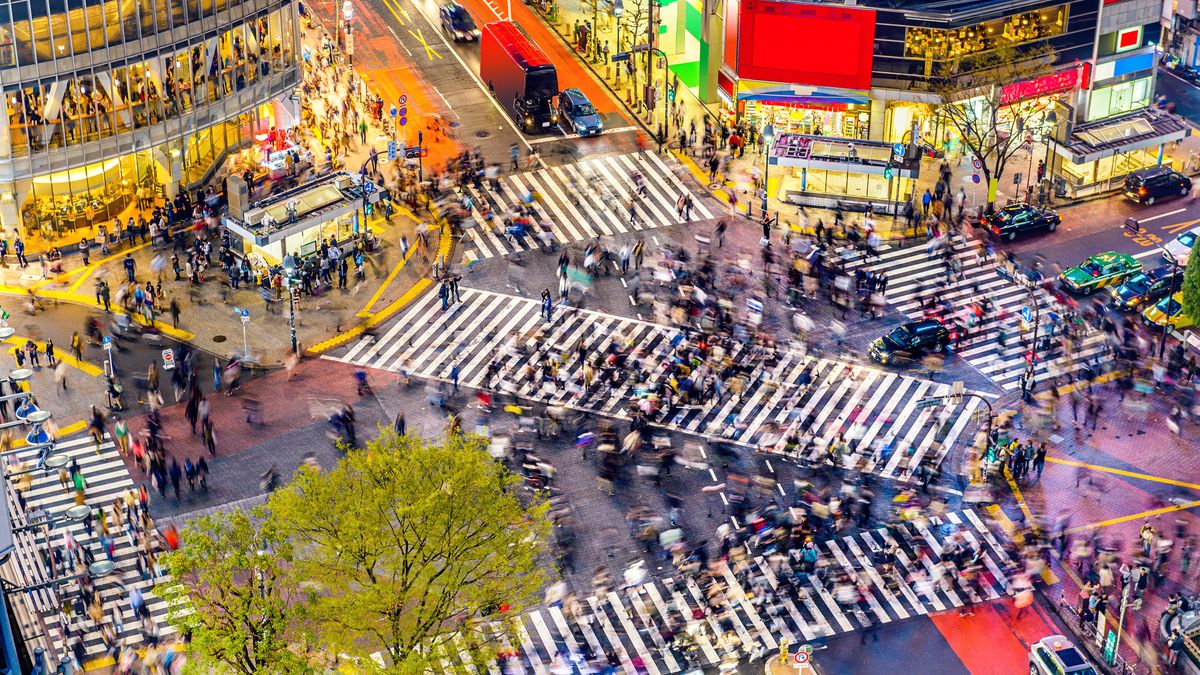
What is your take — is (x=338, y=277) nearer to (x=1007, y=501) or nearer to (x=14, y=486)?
(x=14, y=486)

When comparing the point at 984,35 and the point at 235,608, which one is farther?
the point at 984,35

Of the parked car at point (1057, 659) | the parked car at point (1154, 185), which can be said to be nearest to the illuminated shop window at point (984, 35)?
the parked car at point (1154, 185)

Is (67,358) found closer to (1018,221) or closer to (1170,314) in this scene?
(1018,221)

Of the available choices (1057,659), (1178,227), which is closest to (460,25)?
(1178,227)

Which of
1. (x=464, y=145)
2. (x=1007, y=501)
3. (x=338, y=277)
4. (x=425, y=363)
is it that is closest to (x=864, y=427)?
(x=1007, y=501)

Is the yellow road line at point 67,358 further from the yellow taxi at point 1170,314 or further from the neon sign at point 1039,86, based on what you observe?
the yellow taxi at point 1170,314

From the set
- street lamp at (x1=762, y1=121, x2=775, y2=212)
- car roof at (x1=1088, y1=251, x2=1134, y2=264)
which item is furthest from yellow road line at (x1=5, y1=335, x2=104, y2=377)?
car roof at (x1=1088, y1=251, x2=1134, y2=264)
